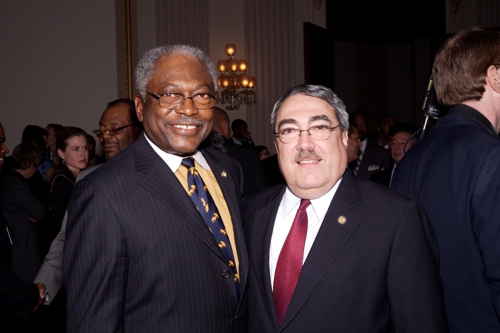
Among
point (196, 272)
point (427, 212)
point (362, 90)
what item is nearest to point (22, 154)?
point (196, 272)

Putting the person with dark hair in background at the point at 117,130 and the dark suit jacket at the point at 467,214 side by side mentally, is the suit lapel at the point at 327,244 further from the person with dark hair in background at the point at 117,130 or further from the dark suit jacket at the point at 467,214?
the person with dark hair in background at the point at 117,130

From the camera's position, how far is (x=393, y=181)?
2.05 meters

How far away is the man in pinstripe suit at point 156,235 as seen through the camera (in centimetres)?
145

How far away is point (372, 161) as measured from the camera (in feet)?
17.6

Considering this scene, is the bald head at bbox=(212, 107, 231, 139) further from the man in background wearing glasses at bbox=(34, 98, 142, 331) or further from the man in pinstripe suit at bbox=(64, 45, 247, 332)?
the man in pinstripe suit at bbox=(64, 45, 247, 332)

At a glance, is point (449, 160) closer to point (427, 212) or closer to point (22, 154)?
point (427, 212)

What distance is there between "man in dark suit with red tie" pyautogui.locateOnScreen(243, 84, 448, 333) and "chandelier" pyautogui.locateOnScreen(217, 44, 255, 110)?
676cm

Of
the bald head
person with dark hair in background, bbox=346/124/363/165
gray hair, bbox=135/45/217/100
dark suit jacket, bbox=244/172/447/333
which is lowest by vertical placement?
dark suit jacket, bbox=244/172/447/333

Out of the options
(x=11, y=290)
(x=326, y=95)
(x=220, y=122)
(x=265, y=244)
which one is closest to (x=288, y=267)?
(x=265, y=244)

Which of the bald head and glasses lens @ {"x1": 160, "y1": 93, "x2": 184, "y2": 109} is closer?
glasses lens @ {"x1": 160, "y1": 93, "x2": 184, "y2": 109}

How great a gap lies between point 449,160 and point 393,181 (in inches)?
12.4

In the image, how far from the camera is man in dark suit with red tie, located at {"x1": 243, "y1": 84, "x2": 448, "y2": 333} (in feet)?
5.12

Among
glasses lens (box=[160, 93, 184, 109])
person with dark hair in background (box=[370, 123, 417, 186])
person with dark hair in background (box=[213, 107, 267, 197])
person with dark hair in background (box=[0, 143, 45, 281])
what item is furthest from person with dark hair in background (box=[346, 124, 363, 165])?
glasses lens (box=[160, 93, 184, 109])

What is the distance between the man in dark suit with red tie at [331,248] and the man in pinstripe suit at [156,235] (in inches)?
4.8
